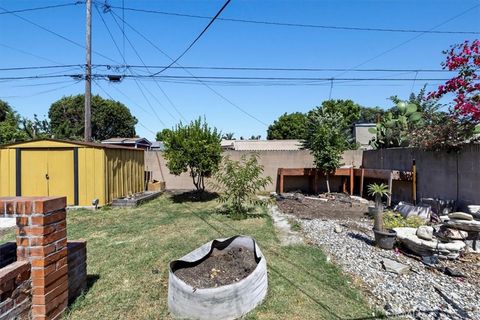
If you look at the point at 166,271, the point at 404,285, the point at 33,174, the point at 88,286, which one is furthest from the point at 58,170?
the point at 404,285

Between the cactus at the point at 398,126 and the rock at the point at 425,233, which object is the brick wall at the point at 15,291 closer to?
the rock at the point at 425,233

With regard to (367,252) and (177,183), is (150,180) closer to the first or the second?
(177,183)

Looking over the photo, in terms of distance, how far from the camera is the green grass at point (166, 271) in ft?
10.5

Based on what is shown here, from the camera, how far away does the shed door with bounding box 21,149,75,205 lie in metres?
9.41

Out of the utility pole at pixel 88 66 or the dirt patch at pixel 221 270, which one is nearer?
the dirt patch at pixel 221 270

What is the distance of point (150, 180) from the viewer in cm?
1347

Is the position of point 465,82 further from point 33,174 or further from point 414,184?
point 33,174

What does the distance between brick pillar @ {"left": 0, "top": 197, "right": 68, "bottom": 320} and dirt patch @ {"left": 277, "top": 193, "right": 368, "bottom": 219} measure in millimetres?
6164

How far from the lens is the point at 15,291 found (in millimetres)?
2408

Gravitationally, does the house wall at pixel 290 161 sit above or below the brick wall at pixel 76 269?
above

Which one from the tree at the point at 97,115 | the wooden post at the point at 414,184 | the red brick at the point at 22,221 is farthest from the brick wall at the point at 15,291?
A: the tree at the point at 97,115

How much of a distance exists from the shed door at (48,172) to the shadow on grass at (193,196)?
327 centimetres

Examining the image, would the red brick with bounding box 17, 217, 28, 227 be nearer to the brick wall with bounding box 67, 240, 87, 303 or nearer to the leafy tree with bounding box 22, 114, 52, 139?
the brick wall with bounding box 67, 240, 87, 303

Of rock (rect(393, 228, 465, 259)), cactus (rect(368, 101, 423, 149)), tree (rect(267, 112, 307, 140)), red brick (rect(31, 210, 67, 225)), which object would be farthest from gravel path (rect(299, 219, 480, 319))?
tree (rect(267, 112, 307, 140))
